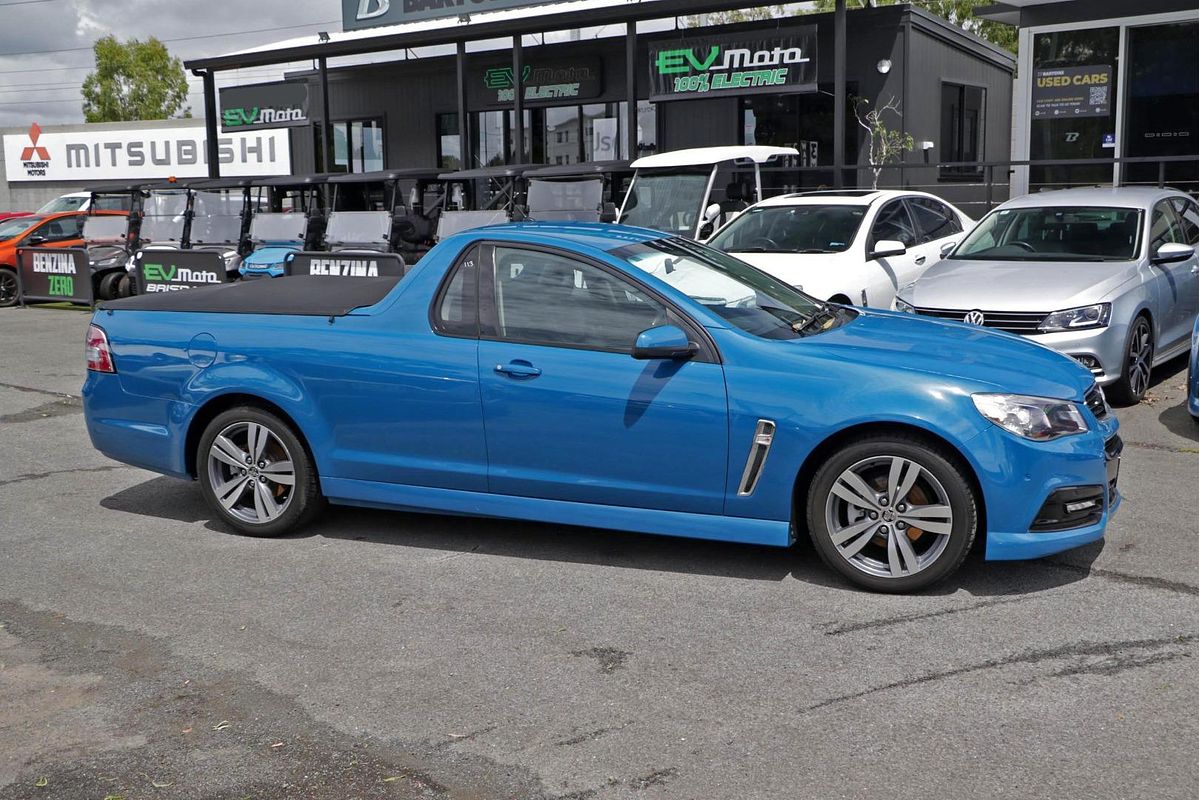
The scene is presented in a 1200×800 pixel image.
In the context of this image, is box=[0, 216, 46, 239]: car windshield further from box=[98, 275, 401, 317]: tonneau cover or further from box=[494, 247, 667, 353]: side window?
box=[494, 247, 667, 353]: side window

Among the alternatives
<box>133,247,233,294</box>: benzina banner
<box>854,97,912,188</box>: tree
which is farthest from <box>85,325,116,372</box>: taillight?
<box>854,97,912,188</box>: tree

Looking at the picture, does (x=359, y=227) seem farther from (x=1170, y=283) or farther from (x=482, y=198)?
(x=1170, y=283)

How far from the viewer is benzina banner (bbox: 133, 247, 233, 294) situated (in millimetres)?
16609

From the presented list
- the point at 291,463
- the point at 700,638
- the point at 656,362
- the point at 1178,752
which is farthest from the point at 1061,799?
the point at 291,463

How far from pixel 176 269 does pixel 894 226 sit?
34.1ft

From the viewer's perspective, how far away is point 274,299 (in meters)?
6.38

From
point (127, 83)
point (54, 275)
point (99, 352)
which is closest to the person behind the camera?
point (99, 352)

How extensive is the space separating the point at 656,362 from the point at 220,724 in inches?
92.3

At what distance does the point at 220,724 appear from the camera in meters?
4.05

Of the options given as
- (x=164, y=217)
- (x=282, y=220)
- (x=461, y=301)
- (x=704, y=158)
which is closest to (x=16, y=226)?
(x=164, y=217)

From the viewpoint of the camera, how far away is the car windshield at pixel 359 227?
15875 millimetres

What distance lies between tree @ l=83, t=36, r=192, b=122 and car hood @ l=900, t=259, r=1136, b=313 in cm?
5549

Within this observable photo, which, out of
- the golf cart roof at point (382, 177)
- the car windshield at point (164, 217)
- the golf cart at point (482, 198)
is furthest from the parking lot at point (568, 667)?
the car windshield at point (164, 217)

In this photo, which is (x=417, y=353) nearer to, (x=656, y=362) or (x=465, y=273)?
(x=465, y=273)
